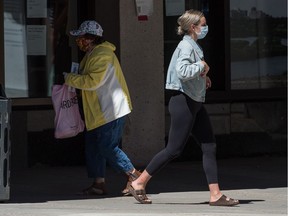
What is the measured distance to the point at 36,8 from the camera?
12.1 meters

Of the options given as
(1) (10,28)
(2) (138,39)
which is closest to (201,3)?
(2) (138,39)

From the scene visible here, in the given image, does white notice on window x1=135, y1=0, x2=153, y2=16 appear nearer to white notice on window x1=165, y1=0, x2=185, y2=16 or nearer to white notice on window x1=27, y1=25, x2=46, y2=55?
white notice on window x1=165, y1=0, x2=185, y2=16

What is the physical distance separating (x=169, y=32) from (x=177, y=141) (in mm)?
3956

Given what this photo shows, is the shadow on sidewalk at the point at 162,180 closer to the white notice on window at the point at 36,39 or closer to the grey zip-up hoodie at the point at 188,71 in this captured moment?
the grey zip-up hoodie at the point at 188,71

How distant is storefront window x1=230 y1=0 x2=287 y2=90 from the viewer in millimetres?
13227

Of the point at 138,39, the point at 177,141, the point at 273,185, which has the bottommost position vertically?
the point at 273,185

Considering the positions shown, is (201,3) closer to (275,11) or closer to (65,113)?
(275,11)

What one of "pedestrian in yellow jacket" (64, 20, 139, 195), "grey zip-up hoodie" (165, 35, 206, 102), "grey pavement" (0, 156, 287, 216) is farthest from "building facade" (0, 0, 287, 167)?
"grey zip-up hoodie" (165, 35, 206, 102)

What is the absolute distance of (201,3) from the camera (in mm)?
13094

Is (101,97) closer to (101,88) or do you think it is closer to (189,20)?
(101,88)

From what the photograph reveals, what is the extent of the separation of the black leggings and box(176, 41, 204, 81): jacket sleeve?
0.25 metres

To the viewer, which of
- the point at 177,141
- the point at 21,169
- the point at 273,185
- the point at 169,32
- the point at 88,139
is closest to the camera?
the point at 177,141

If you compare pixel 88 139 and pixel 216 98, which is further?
pixel 216 98

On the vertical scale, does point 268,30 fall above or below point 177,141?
above
